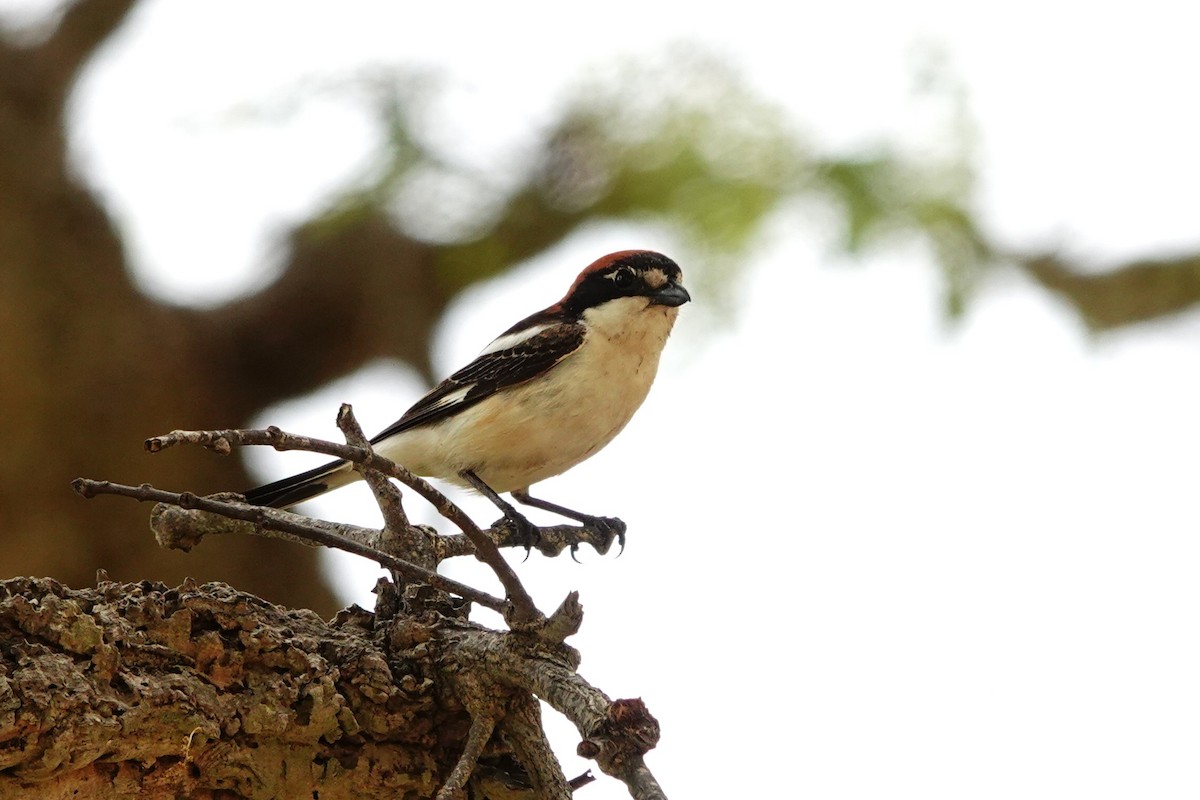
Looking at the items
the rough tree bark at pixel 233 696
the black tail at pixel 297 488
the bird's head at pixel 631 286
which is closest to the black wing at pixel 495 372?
the bird's head at pixel 631 286

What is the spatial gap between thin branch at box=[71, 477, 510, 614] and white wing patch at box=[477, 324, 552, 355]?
236cm

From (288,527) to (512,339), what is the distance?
253 cm

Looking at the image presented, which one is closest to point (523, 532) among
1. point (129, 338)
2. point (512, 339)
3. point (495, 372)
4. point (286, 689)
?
point (495, 372)

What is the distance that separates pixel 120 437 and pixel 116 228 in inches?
46.2

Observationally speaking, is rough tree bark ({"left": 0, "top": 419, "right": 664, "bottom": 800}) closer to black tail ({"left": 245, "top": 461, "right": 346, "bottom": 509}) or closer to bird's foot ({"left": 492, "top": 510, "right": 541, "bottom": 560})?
bird's foot ({"left": 492, "top": 510, "right": 541, "bottom": 560})

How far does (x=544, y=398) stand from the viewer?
4828 millimetres

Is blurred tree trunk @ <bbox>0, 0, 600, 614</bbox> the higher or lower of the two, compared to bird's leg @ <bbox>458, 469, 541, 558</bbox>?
higher

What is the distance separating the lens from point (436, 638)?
3135 mm

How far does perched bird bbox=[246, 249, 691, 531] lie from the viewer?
4.81 meters

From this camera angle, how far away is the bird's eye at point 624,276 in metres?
5.22

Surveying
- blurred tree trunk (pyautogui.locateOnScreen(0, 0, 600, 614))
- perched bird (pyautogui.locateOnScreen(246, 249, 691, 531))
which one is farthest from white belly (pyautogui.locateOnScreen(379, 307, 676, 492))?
blurred tree trunk (pyautogui.locateOnScreen(0, 0, 600, 614))

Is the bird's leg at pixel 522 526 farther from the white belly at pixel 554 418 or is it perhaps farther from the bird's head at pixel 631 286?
the bird's head at pixel 631 286

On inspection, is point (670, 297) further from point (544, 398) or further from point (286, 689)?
point (286, 689)

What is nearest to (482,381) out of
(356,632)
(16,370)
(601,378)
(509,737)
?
(601,378)
